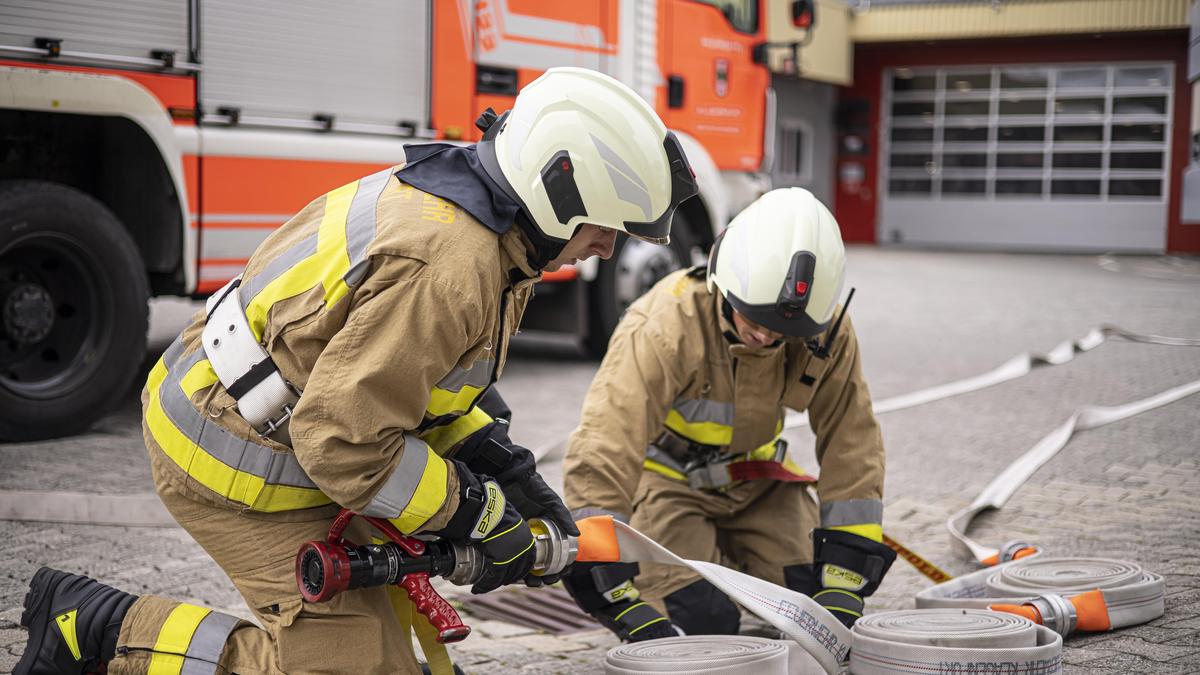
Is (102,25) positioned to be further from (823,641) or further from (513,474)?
(823,641)

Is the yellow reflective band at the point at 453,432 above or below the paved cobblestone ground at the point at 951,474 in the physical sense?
above

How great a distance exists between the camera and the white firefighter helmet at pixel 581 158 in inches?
103

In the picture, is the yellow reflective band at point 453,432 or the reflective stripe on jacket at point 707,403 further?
the reflective stripe on jacket at point 707,403

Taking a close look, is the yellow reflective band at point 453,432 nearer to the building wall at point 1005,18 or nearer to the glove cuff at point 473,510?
the glove cuff at point 473,510

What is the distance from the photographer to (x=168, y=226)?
631 cm

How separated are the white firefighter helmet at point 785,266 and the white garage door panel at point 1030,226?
22.1 metres

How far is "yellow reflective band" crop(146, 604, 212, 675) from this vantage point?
2734mm

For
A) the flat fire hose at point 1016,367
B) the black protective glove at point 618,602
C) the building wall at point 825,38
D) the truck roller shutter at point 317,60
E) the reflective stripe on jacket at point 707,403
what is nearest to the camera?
the black protective glove at point 618,602

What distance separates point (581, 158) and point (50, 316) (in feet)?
13.4

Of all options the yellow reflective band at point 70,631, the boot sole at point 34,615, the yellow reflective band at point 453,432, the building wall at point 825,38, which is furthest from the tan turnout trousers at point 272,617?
the building wall at point 825,38

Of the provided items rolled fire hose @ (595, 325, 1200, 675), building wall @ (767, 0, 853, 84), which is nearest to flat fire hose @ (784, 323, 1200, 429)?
rolled fire hose @ (595, 325, 1200, 675)

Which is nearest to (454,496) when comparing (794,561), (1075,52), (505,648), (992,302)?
(505,648)

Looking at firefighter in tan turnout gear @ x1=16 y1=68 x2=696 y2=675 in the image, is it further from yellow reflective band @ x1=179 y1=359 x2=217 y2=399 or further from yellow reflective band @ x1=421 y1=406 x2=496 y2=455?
yellow reflective band @ x1=421 y1=406 x2=496 y2=455

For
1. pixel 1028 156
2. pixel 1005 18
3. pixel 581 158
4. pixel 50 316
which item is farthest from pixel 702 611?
pixel 1028 156
